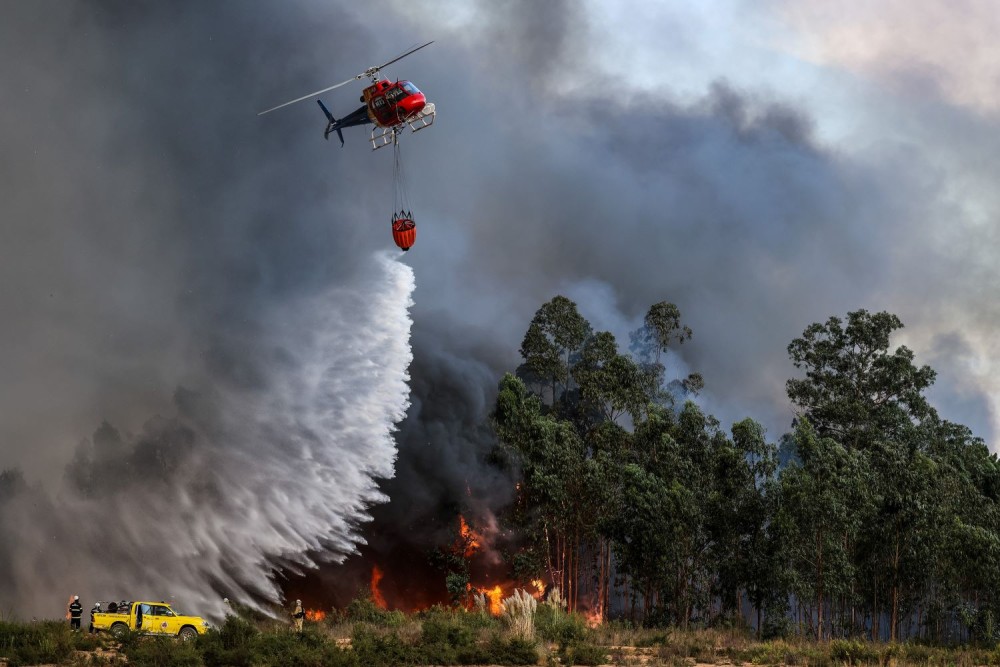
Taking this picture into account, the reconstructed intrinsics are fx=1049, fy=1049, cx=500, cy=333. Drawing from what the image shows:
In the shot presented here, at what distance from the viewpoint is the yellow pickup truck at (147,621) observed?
41.8 metres

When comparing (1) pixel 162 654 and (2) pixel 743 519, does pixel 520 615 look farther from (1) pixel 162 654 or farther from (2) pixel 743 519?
(2) pixel 743 519

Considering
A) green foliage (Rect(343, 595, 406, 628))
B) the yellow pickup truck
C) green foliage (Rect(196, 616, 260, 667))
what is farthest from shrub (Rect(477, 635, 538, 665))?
green foliage (Rect(343, 595, 406, 628))

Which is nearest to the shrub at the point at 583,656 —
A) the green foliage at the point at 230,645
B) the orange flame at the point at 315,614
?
the green foliage at the point at 230,645

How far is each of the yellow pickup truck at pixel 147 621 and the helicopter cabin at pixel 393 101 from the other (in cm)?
2674

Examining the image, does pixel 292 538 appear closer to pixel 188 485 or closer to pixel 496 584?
pixel 188 485

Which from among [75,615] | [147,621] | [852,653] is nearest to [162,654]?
[147,621]

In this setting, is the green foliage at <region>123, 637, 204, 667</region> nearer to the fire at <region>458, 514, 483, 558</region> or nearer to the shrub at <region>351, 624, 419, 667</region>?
the shrub at <region>351, 624, 419, 667</region>

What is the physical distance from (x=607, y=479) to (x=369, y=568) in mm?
24156

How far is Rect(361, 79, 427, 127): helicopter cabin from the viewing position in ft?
178

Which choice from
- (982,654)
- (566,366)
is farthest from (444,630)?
(566,366)

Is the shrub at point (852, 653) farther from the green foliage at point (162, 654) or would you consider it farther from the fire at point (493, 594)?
the fire at point (493, 594)

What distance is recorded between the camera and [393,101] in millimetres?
54344

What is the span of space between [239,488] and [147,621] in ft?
72.4

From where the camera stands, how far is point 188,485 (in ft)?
217
